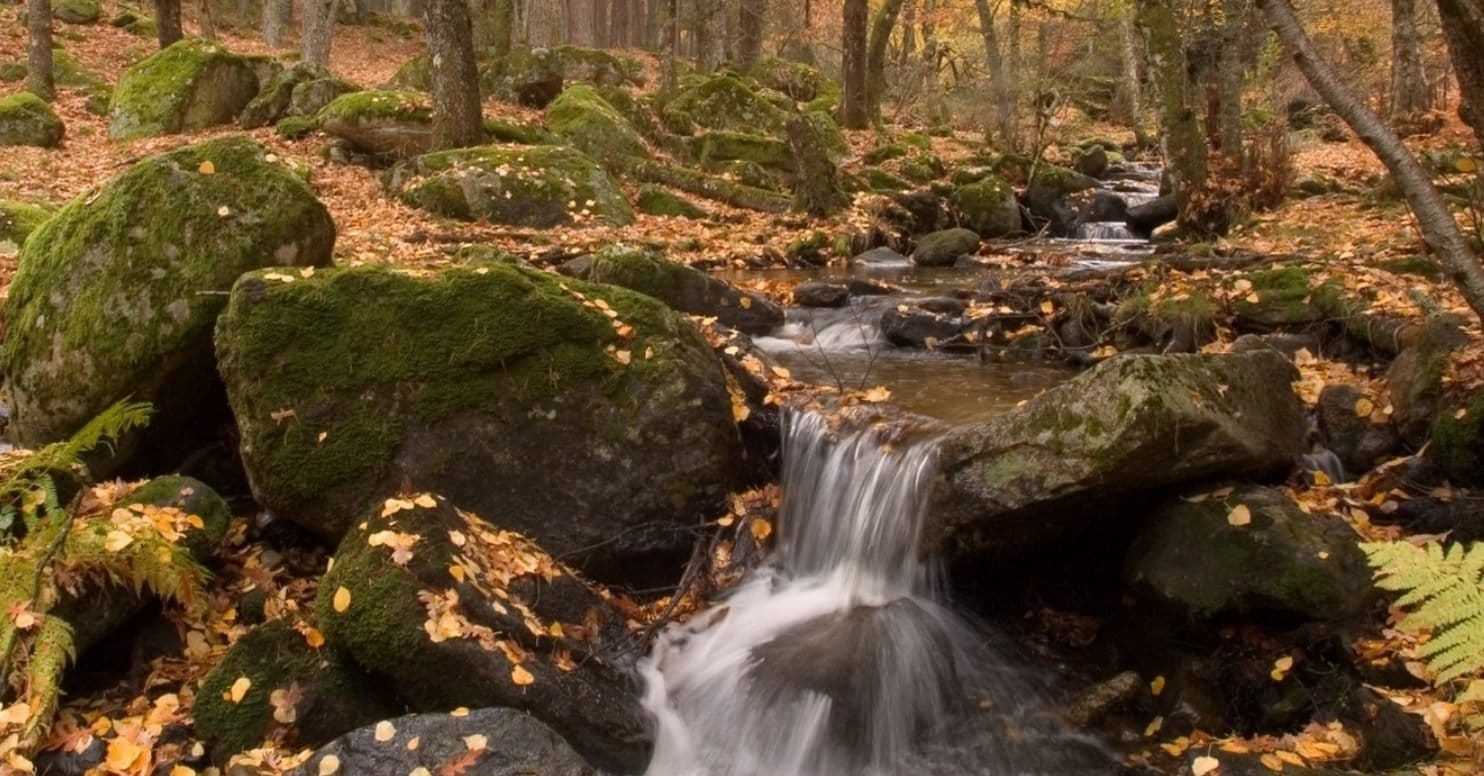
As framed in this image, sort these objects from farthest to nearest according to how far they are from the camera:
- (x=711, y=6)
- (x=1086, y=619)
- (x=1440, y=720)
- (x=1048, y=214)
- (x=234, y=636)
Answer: (x=711, y=6), (x=1048, y=214), (x=1086, y=619), (x=234, y=636), (x=1440, y=720)

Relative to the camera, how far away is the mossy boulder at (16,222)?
942 cm

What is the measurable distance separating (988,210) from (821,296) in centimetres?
676

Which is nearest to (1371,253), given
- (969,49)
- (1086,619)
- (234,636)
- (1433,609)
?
(1086,619)

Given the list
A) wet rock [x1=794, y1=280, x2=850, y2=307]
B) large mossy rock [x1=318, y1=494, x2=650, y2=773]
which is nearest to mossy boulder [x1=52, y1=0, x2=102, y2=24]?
wet rock [x1=794, y1=280, x2=850, y2=307]

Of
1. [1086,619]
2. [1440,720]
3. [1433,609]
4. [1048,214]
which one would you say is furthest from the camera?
[1048,214]

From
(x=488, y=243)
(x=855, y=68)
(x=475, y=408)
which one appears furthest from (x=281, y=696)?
(x=855, y=68)

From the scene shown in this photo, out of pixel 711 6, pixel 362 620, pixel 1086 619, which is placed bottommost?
pixel 1086 619

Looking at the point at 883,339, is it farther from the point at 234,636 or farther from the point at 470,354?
the point at 234,636

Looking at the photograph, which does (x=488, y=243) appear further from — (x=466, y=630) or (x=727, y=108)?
(x=727, y=108)

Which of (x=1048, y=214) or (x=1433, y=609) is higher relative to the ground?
(x=1048, y=214)

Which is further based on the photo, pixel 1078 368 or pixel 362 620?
pixel 1078 368

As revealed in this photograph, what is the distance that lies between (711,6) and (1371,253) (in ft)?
65.0

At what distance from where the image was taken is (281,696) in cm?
395

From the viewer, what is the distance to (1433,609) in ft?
10.1
